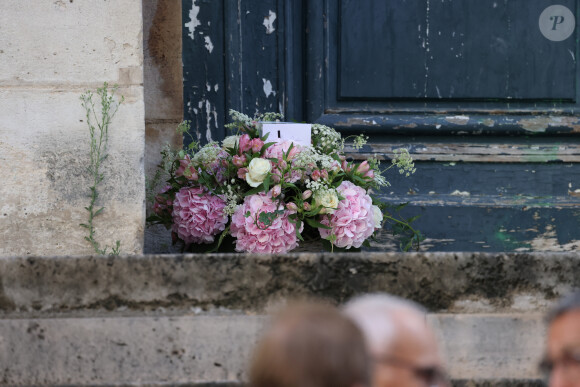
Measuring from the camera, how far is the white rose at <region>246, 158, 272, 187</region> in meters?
2.49

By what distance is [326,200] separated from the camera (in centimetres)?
247

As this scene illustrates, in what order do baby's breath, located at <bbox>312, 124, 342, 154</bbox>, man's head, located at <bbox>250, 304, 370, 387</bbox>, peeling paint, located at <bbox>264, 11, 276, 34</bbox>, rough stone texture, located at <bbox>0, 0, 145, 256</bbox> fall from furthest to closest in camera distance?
peeling paint, located at <bbox>264, 11, 276, 34</bbox> < baby's breath, located at <bbox>312, 124, 342, 154</bbox> < rough stone texture, located at <bbox>0, 0, 145, 256</bbox> < man's head, located at <bbox>250, 304, 370, 387</bbox>

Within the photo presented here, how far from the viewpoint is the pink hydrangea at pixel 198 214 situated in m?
2.58

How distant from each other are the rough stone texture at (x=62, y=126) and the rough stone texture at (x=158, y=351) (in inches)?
27.9

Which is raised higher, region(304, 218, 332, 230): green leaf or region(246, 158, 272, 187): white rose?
region(246, 158, 272, 187): white rose

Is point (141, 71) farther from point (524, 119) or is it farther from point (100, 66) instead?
point (524, 119)

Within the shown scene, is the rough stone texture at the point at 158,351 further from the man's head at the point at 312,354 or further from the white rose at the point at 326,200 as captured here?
the man's head at the point at 312,354

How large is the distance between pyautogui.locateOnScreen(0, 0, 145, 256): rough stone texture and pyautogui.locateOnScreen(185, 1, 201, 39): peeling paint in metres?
0.55

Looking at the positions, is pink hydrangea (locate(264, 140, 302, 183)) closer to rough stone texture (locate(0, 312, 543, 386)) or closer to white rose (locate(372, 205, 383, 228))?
white rose (locate(372, 205, 383, 228))

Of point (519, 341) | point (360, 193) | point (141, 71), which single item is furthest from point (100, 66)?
point (519, 341)

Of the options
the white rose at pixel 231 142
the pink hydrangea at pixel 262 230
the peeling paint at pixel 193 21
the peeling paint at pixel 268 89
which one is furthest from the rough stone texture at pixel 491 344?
the peeling paint at pixel 193 21

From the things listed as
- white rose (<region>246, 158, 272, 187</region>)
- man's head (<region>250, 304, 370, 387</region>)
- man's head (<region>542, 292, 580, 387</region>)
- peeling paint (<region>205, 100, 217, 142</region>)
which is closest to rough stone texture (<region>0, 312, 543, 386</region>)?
man's head (<region>542, 292, 580, 387</region>)

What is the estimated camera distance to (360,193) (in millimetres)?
2574

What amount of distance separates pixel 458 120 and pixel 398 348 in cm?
212
